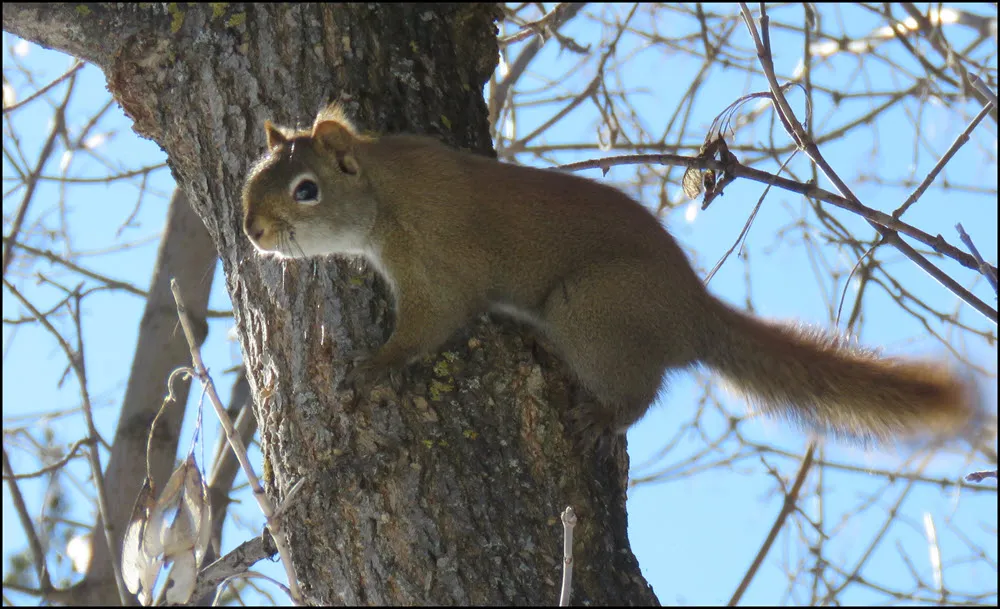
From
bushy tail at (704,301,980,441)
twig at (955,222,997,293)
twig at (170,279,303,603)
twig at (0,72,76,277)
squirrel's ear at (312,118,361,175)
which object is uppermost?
twig at (0,72,76,277)

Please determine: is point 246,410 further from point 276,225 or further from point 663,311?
point 663,311

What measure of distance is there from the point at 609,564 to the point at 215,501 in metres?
2.45

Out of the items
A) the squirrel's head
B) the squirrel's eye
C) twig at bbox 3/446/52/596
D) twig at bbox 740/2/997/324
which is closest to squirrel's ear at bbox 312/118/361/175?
the squirrel's head

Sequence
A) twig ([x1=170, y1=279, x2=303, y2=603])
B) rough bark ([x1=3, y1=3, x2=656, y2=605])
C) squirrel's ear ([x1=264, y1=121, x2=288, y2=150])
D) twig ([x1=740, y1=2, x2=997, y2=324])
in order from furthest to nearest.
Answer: squirrel's ear ([x1=264, y1=121, x2=288, y2=150]), rough bark ([x1=3, y1=3, x2=656, y2=605]), twig ([x1=740, y1=2, x2=997, y2=324]), twig ([x1=170, y1=279, x2=303, y2=603])

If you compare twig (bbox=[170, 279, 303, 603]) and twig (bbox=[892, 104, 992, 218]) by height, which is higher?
twig (bbox=[892, 104, 992, 218])

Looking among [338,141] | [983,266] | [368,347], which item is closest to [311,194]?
[338,141]

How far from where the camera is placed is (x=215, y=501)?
4.62m

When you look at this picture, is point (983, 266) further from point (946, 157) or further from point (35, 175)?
point (35, 175)

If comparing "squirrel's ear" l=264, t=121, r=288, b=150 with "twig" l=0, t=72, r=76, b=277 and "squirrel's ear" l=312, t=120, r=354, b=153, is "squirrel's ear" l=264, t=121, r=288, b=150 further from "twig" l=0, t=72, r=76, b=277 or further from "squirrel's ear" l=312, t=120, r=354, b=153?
"twig" l=0, t=72, r=76, b=277

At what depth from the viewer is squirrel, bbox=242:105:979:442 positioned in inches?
130

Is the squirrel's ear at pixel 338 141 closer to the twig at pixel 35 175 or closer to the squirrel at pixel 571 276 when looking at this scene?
the squirrel at pixel 571 276

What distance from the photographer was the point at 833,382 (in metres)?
3.42

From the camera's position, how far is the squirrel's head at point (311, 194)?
3162 mm

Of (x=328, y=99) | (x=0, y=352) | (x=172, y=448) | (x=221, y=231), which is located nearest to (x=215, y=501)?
(x=172, y=448)
